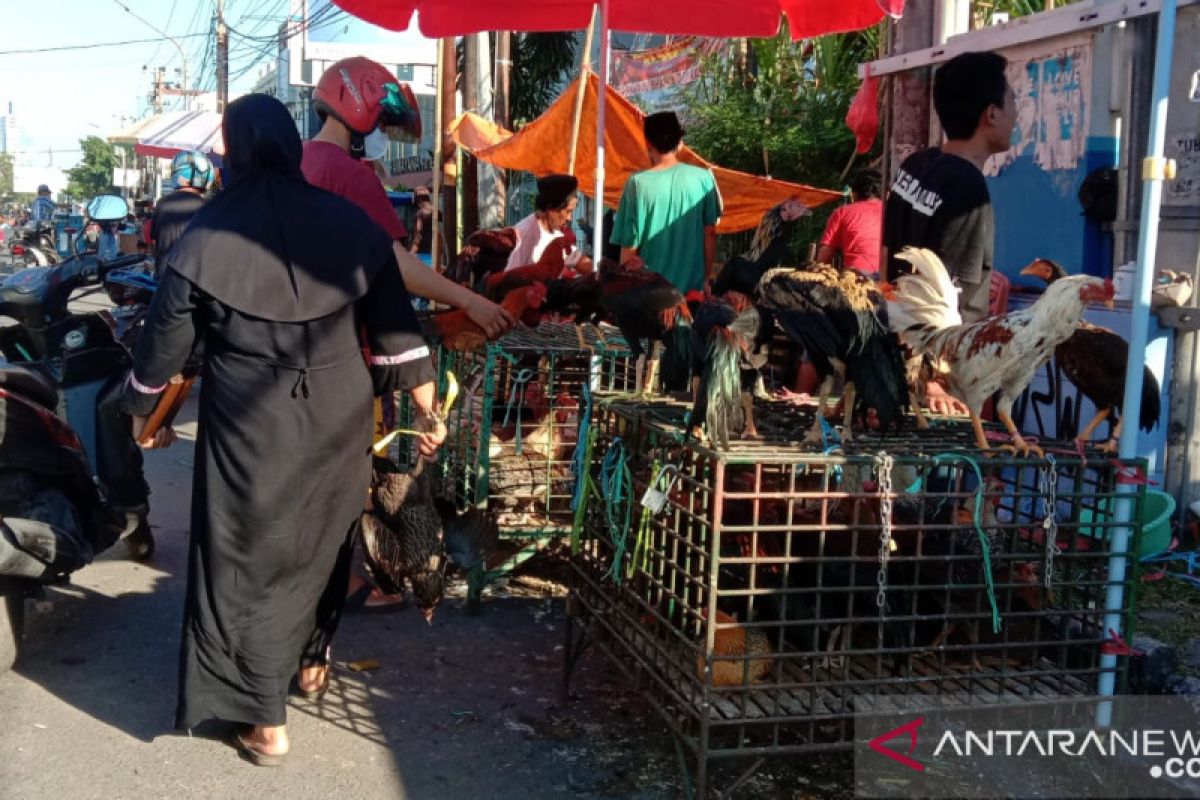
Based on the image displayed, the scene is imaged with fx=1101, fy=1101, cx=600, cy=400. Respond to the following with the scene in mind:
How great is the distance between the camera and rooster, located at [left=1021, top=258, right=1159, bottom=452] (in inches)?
135

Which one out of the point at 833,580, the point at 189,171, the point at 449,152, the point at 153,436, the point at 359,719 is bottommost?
the point at 359,719

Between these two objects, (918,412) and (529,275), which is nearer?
(918,412)

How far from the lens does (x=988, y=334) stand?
3252mm

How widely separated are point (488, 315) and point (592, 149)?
634cm

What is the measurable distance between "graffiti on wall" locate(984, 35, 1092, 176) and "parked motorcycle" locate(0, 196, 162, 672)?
4.76 metres

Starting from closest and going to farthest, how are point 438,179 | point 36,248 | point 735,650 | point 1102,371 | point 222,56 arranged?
point 735,650 → point 1102,371 → point 438,179 → point 36,248 → point 222,56

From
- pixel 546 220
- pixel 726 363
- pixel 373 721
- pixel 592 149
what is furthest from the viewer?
pixel 592 149

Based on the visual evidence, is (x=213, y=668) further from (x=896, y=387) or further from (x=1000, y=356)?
(x=1000, y=356)

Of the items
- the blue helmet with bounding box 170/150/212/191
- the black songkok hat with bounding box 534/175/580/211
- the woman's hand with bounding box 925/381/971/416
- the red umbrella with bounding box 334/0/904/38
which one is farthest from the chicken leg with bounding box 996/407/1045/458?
the blue helmet with bounding box 170/150/212/191

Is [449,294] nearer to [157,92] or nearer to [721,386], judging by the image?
[721,386]

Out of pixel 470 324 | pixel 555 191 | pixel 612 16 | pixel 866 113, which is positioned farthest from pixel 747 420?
pixel 866 113

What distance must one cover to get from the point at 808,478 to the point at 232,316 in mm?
1886

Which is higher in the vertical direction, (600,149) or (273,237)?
(600,149)

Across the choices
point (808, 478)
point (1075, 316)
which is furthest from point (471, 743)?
point (1075, 316)
